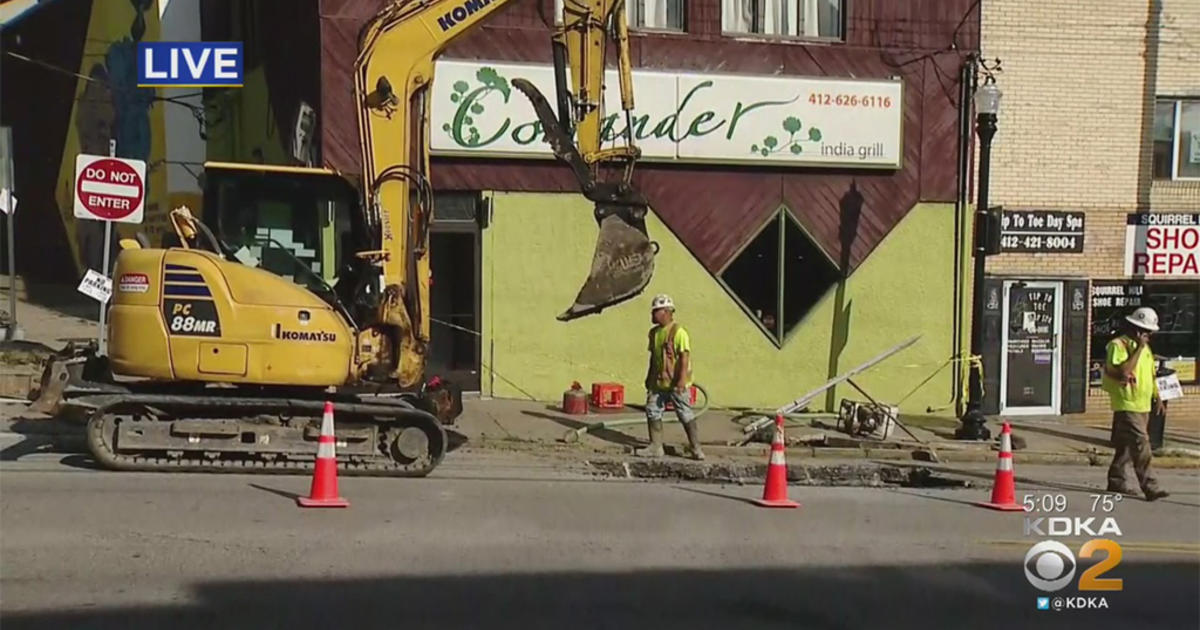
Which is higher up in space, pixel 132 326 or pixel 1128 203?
pixel 1128 203

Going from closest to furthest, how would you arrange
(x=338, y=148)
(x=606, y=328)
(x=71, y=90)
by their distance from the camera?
(x=338, y=148), (x=606, y=328), (x=71, y=90)

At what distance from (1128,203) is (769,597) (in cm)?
1328

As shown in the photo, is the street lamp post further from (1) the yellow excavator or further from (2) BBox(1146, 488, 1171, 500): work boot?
(1) the yellow excavator

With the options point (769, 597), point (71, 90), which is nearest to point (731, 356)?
point (769, 597)

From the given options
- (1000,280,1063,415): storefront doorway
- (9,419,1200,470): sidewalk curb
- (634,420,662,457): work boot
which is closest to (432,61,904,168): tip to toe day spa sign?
(1000,280,1063,415): storefront doorway

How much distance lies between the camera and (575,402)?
14.7 metres

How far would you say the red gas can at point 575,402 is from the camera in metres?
14.6

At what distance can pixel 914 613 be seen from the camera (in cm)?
653

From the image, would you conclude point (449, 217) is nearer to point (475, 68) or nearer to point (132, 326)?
point (475, 68)

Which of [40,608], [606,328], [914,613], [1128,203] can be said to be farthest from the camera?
[1128,203]

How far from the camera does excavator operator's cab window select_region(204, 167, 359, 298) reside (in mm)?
9938

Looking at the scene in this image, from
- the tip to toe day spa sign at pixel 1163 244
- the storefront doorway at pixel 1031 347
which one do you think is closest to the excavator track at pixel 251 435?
the storefront doorway at pixel 1031 347

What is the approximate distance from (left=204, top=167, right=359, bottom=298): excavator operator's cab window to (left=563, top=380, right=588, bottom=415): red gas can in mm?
5124

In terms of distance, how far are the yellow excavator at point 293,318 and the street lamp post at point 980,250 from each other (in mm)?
6967
